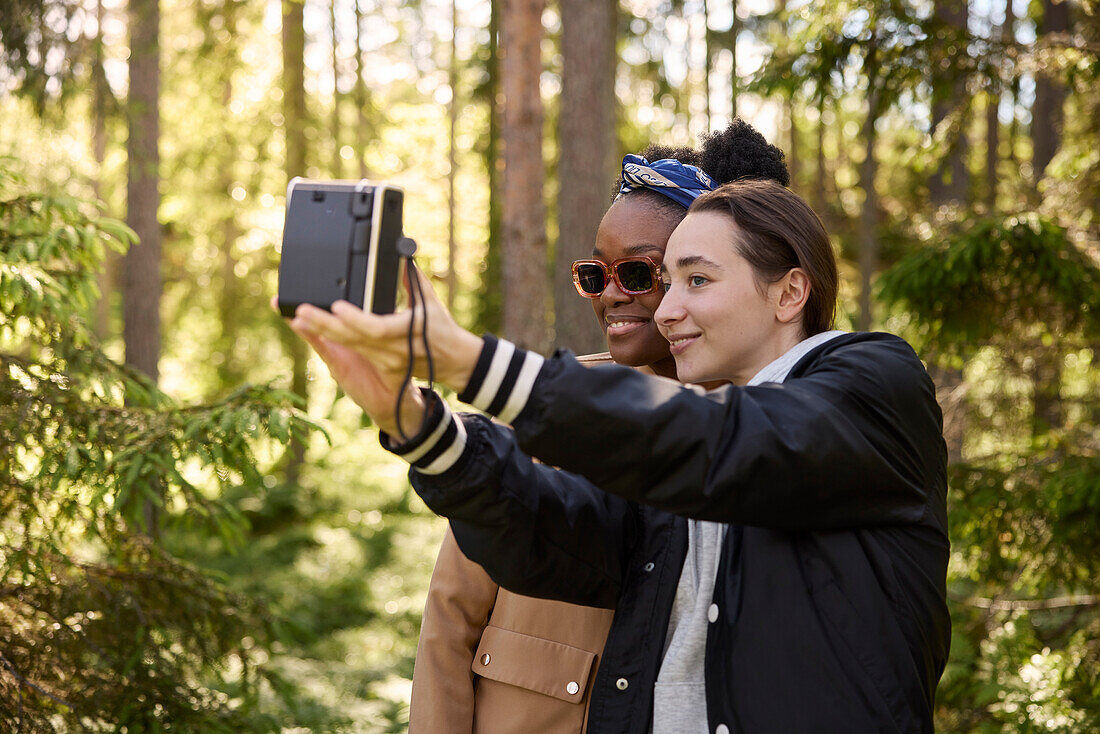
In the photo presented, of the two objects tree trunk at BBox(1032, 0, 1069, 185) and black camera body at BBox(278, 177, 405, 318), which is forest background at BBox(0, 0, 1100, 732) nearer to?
tree trunk at BBox(1032, 0, 1069, 185)

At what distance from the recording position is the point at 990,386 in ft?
26.4

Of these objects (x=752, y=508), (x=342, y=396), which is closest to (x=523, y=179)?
(x=342, y=396)

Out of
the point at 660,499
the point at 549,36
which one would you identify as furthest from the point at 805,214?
the point at 549,36

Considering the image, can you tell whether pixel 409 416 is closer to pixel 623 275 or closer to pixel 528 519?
pixel 528 519

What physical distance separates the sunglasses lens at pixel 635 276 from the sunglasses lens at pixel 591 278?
0.07 m

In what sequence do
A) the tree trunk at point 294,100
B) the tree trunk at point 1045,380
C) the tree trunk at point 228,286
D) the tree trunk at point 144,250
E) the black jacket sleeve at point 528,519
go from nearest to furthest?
the black jacket sleeve at point 528,519 < the tree trunk at point 1045,380 < the tree trunk at point 144,250 < the tree trunk at point 294,100 < the tree trunk at point 228,286

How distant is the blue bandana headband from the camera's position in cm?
250

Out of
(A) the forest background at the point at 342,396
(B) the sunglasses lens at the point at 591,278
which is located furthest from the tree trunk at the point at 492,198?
(B) the sunglasses lens at the point at 591,278

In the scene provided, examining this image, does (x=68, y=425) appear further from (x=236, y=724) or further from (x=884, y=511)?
(x=884, y=511)

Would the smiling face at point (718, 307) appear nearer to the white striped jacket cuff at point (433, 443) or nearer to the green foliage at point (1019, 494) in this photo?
the white striped jacket cuff at point (433, 443)

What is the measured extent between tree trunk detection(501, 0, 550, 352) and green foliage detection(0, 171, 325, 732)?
228 inches

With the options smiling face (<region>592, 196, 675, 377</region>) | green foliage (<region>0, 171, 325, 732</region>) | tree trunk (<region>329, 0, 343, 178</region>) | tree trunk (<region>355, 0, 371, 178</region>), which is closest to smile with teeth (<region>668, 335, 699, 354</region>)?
smiling face (<region>592, 196, 675, 377</region>)

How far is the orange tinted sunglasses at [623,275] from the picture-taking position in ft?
8.36

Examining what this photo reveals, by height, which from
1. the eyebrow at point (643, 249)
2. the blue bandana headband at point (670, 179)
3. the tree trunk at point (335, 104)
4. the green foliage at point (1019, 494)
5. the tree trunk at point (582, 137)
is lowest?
the green foliage at point (1019, 494)
